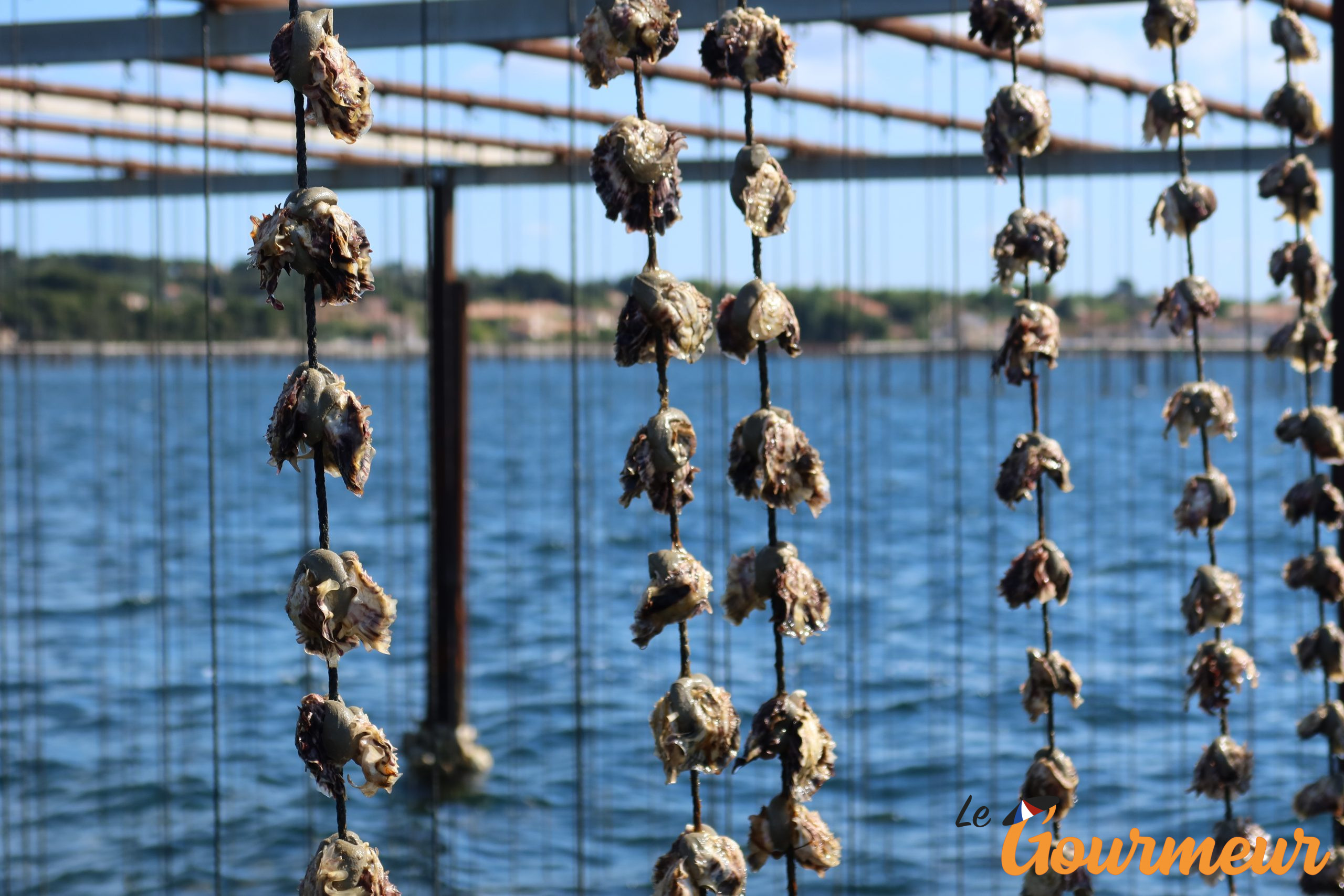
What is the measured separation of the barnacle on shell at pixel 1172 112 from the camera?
128 centimetres

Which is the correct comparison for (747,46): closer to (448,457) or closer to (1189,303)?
(1189,303)

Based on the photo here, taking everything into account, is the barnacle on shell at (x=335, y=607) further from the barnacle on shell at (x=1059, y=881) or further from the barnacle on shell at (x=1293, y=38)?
the barnacle on shell at (x=1293, y=38)

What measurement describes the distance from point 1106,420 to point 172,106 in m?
43.1

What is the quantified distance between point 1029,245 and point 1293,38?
0.56m

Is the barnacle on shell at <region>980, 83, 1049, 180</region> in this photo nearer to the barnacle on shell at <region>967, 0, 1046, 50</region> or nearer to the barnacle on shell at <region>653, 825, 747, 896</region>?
the barnacle on shell at <region>967, 0, 1046, 50</region>

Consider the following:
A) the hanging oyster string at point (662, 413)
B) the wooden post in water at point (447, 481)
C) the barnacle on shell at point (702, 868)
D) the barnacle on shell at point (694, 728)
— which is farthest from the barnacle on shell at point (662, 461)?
the wooden post in water at point (447, 481)

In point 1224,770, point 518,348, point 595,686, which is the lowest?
point 595,686

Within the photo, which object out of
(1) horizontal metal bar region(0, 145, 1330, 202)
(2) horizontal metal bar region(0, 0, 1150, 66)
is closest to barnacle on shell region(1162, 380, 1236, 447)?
(2) horizontal metal bar region(0, 0, 1150, 66)

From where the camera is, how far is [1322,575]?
4.87 ft

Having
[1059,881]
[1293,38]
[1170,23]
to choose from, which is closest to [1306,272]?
[1293,38]

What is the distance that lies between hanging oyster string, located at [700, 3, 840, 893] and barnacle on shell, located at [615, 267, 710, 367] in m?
0.03

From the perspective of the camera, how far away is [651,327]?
0.88m

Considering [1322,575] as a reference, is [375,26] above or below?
above

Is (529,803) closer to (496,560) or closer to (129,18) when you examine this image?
(129,18)
